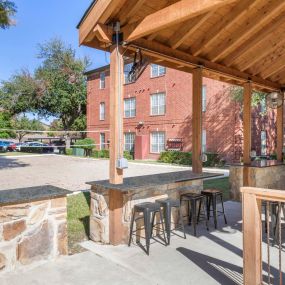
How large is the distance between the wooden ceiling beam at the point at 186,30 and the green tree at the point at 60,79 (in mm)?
23970

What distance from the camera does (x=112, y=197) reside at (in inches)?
161

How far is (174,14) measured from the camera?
139 inches

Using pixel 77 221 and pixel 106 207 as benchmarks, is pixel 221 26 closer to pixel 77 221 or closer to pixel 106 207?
pixel 106 207

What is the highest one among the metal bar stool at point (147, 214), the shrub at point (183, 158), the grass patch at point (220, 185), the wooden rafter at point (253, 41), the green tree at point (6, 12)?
the green tree at point (6, 12)

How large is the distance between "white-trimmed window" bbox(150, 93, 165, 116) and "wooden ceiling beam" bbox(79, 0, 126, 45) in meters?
15.7

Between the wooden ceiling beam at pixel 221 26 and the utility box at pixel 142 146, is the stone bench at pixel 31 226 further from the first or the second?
the utility box at pixel 142 146

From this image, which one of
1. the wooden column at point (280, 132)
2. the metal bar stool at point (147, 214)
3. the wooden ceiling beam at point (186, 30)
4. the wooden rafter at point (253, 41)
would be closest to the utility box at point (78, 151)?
the wooden column at point (280, 132)

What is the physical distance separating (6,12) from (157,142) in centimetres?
1254

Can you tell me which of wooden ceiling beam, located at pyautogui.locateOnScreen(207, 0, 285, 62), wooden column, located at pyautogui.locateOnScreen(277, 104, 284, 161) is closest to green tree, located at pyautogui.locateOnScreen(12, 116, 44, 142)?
wooden column, located at pyautogui.locateOnScreen(277, 104, 284, 161)

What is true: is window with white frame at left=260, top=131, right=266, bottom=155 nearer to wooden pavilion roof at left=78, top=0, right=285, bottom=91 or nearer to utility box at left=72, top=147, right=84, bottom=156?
wooden pavilion roof at left=78, top=0, right=285, bottom=91

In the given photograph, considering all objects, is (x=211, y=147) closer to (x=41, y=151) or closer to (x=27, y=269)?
(x=27, y=269)

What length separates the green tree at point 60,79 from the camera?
27.6m

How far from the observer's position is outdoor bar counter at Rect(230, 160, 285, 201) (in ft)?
22.9

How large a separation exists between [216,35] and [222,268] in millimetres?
3719
